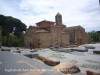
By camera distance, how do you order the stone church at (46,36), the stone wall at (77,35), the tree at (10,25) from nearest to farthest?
the stone church at (46,36), the tree at (10,25), the stone wall at (77,35)

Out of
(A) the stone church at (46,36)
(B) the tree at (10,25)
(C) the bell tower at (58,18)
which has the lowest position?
(A) the stone church at (46,36)

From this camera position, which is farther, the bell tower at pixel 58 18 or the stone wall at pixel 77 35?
the bell tower at pixel 58 18

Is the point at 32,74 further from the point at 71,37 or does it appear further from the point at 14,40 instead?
the point at 14,40

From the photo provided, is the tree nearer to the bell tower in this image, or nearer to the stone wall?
the bell tower

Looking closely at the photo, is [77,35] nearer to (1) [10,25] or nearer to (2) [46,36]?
(2) [46,36]

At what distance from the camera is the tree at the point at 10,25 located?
34662 millimetres

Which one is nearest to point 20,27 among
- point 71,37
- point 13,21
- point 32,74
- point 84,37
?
point 13,21

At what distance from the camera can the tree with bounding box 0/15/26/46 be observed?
3466 cm

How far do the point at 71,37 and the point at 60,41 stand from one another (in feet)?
37.7

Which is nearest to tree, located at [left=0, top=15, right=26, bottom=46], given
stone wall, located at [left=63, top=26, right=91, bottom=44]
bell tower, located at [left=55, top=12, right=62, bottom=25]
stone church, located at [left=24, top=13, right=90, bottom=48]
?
stone church, located at [left=24, top=13, right=90, bottom=48]

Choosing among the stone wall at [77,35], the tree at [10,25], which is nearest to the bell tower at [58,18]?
the stone wall at [77,35]

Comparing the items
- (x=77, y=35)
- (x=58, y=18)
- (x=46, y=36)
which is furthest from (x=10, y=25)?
(x=77, y=35)

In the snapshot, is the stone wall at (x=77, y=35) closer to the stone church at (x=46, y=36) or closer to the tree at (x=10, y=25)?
the stone church at (x=46, y=36)

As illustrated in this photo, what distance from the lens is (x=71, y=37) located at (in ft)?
136
